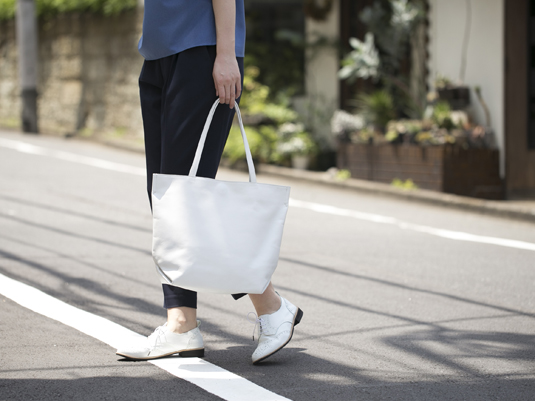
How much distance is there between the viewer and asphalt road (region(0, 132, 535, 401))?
295 centimetres

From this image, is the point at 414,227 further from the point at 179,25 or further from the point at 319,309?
the point at 179,25

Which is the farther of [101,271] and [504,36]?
[504,36]

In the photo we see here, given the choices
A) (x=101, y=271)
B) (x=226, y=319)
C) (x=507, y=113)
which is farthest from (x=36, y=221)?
(x=507, y=113)

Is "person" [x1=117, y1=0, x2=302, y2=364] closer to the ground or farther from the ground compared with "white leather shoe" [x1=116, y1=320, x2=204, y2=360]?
farther from the ground

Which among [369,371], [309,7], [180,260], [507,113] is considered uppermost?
[309,7]

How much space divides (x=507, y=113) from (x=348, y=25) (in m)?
3.67

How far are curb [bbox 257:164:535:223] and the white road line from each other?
5.23m

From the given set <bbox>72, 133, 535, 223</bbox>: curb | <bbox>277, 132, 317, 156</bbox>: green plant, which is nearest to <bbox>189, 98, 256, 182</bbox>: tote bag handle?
<bbox>72, 133, 535, 223</bbox>: curb

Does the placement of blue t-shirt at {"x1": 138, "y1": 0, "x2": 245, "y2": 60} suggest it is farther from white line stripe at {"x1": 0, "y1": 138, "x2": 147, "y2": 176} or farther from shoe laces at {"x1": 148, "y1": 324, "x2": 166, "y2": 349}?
white line stripe at {"x1": 0, "y1": 138, "x2": 147, "y2": 176}

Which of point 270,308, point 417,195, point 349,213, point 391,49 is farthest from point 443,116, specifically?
point 270,308

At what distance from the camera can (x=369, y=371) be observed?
3131mm

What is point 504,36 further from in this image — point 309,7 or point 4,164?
point 4,164

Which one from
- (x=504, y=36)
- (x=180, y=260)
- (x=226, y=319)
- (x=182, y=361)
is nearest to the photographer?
(x=180, y=260)

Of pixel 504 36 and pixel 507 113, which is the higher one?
pixel 504 36
